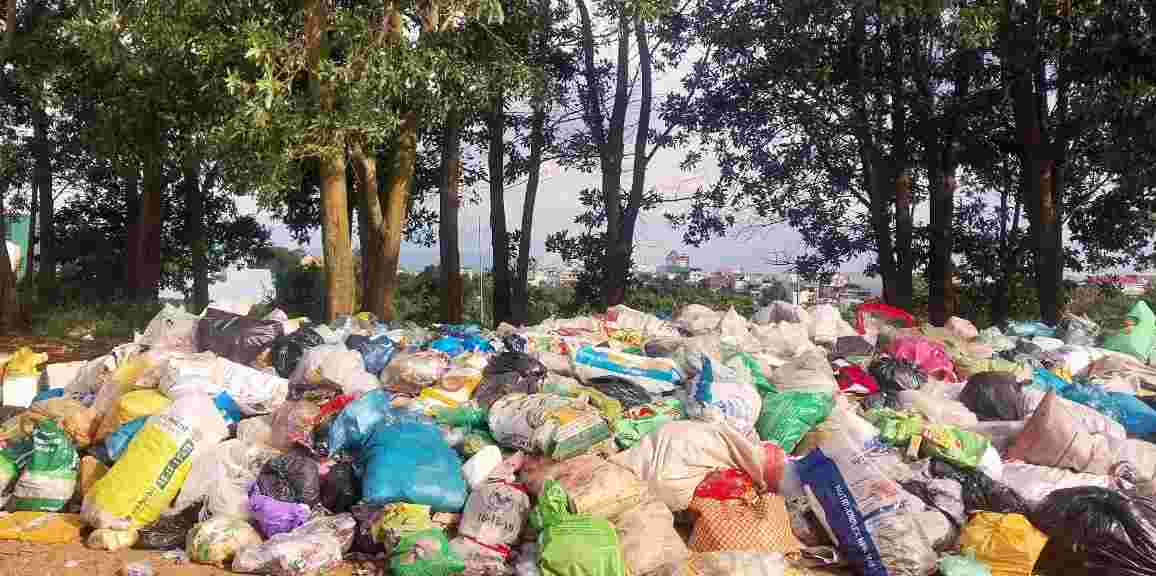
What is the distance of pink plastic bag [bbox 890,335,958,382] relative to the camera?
5375 millimetres

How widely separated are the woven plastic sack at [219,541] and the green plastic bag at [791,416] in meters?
2.19

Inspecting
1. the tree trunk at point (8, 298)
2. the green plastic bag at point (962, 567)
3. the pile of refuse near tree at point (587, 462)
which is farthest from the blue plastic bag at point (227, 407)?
the tree trunk at point (8, 298)

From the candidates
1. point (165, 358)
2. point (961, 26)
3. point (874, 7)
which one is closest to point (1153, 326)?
point (961, 26)

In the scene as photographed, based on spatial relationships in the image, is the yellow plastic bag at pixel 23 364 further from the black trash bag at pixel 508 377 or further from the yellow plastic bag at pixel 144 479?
the black trash bag at pixel 508 377

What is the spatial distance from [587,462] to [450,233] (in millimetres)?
8335

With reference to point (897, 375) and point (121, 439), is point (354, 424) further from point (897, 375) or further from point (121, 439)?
point (897, 375)

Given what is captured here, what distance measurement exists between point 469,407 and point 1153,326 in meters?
4.91

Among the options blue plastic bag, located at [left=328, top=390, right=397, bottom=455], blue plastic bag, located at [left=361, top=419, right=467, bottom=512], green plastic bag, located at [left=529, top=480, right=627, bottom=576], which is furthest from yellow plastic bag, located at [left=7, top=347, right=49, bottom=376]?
green plastic bag, located at [left=529, top=480, right=627, bottom=576]

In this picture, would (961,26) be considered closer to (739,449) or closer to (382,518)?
(739,449)

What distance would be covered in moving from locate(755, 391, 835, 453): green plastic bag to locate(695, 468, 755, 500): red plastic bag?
0.46 m

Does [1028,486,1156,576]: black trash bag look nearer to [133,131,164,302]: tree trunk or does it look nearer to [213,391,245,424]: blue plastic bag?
[213,391,245,424]: blue plastic bag

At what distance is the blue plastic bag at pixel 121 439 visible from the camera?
13.8ft

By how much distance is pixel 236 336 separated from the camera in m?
5.51

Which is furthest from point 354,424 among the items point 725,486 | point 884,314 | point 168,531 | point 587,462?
point 884,314
